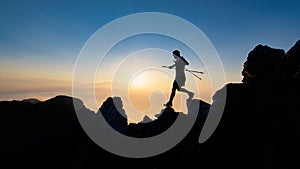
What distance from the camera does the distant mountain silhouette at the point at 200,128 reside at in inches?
603

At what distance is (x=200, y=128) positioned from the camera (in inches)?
752

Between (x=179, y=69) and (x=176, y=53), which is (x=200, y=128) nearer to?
(x=179, y=69)

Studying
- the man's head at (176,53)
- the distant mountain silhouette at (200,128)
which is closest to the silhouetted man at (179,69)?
the man's head at (176,53)

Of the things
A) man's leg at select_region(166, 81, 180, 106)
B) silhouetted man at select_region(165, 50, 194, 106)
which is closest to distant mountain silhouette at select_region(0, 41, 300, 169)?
man's leg at select_region(166, 81, 180, 106)

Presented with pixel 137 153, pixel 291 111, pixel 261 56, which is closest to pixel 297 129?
pixel 291 111

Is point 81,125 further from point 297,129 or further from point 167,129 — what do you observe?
point 297,129

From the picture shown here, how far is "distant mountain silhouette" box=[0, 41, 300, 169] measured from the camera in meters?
15.3

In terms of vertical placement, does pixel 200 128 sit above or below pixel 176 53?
below

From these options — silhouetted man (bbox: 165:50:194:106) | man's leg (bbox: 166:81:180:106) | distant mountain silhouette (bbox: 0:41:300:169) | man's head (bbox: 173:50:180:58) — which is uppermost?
man's head (bbox: 173:50:180:58)

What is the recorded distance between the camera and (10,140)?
1133 inches

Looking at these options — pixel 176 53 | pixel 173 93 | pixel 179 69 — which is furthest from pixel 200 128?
pixel 176 53

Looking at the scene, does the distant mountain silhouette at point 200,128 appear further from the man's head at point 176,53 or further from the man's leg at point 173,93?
the man's head at point 176,53

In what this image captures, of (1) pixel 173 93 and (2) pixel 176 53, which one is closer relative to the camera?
(2) pixel 176 53

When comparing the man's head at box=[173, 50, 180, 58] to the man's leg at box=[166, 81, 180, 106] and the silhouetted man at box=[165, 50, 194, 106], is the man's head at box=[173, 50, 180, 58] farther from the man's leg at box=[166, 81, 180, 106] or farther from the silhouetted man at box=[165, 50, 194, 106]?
the man's leg at box=[166, 81, 180, 106]
